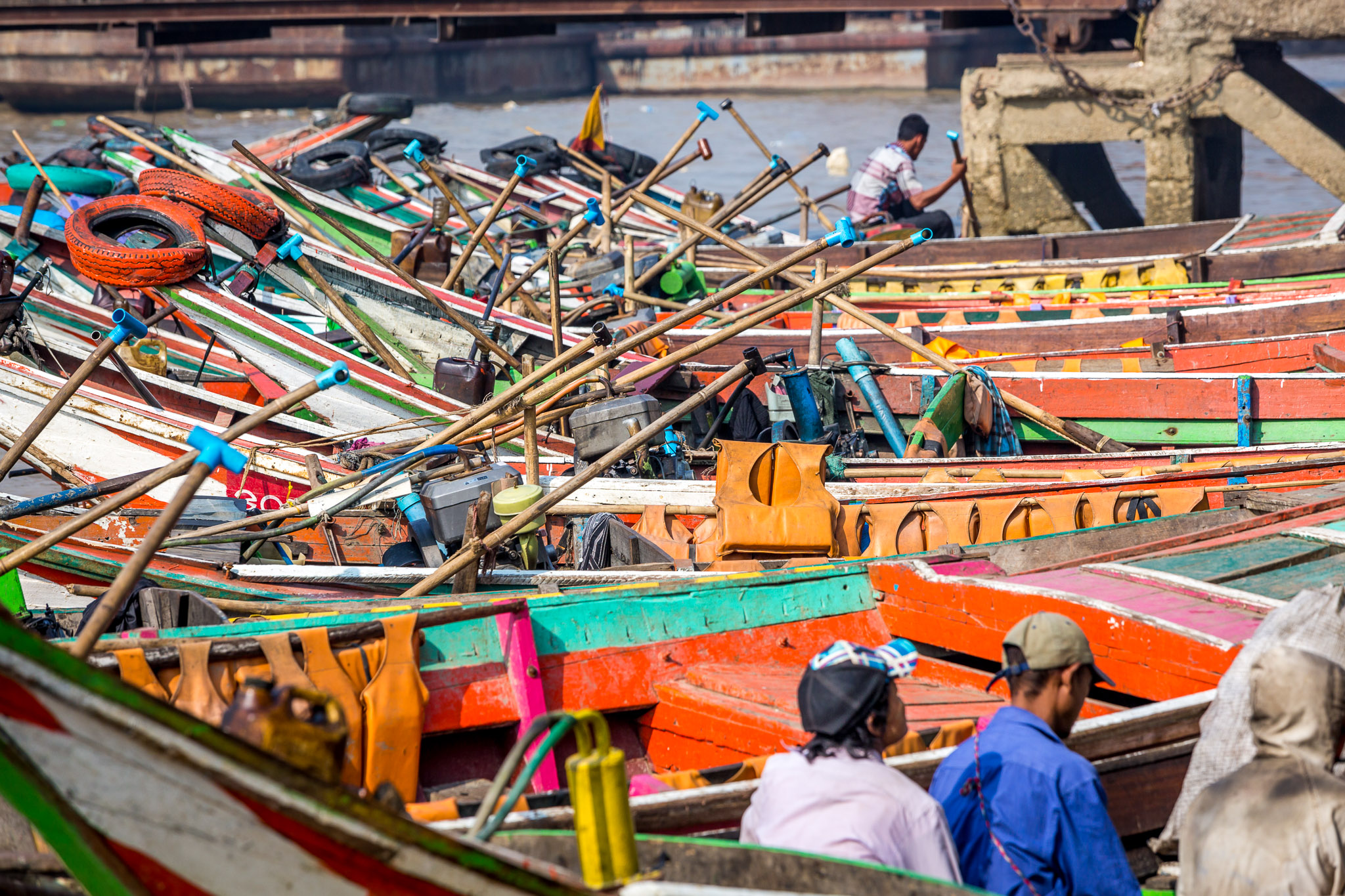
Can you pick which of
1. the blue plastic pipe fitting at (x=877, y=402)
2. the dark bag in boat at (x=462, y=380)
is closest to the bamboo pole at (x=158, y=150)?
the dark bag in boat at (x=462, y=380)

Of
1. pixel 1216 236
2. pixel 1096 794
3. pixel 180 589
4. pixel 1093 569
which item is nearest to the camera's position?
pixel 1096 794

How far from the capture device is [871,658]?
8.30 feet

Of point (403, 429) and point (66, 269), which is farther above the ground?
point (66, 269)

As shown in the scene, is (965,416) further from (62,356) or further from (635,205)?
(635,205)

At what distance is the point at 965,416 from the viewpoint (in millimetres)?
6430

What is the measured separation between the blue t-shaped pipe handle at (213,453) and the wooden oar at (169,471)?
16cm

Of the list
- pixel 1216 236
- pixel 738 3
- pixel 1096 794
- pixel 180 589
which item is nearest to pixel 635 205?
pixel 738 3

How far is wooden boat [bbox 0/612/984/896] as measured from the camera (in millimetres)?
1925

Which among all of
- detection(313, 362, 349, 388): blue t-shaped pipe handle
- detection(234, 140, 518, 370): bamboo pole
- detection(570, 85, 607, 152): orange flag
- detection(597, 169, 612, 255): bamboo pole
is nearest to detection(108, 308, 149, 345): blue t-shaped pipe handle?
detection(313, 362, 349, 388): blue t-shaped pipe handle

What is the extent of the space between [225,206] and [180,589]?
106 inches

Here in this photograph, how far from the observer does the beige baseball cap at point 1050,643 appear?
8.50 feet

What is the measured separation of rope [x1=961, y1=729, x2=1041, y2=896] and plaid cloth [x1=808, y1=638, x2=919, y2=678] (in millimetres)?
218

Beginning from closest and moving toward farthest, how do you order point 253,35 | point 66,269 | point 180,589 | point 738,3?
point 180,589
point 66,269
point 738,3
point 253,35

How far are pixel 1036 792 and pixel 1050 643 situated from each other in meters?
0.31
